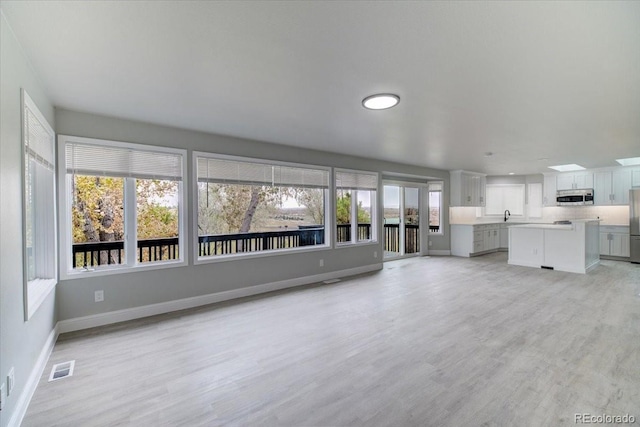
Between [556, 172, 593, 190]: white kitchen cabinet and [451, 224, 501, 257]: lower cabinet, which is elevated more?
[556, 172, 593, 190]: white kitchen cabinet

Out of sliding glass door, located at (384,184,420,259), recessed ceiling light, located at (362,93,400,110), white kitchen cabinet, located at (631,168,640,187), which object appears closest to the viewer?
recessed ceiling light, located at (362,93,400,110)

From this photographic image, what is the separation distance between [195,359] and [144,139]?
2677 millimetres

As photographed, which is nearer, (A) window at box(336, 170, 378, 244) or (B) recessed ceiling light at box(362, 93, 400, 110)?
(B) recessed ceiling light at box(362, 93, 400, 110)

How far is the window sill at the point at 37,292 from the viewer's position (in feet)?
7.32

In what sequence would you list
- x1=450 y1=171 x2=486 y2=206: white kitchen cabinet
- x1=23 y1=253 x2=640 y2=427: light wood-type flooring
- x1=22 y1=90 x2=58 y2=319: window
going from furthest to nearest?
x1=450 y1=171 x2=486 y2=206: white kitchen cabinet
x1=22 y1=90 x2=58 y2=319: window
x1=23 y1=253 x2=640 y2=427: light wood-type flooring

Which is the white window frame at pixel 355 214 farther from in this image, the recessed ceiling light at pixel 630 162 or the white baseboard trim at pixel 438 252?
the recessed ceiling light at pixel 630 162

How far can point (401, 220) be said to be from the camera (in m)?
7.67

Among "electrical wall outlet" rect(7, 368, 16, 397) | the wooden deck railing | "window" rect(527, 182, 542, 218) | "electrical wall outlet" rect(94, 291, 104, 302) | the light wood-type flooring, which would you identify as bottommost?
the light wood-type flooring

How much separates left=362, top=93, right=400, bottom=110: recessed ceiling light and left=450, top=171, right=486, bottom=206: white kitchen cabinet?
6028mm

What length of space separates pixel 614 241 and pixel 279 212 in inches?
342

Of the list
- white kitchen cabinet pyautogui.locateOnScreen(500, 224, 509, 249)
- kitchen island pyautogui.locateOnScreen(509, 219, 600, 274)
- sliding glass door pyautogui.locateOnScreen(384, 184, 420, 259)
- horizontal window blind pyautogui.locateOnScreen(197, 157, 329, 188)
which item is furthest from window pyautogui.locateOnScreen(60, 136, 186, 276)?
white kitchen cabinet pyautogui.locateOnScreen(500, 224, 509, 249)

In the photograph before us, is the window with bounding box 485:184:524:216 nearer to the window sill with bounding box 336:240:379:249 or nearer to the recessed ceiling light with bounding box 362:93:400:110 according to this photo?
the window sill with bounding box 336:240:379:249

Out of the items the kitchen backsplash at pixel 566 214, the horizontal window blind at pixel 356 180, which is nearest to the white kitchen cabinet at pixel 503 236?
the kitchen backsplash at pixel 566 214

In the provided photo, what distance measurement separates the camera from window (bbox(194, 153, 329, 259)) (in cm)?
418
